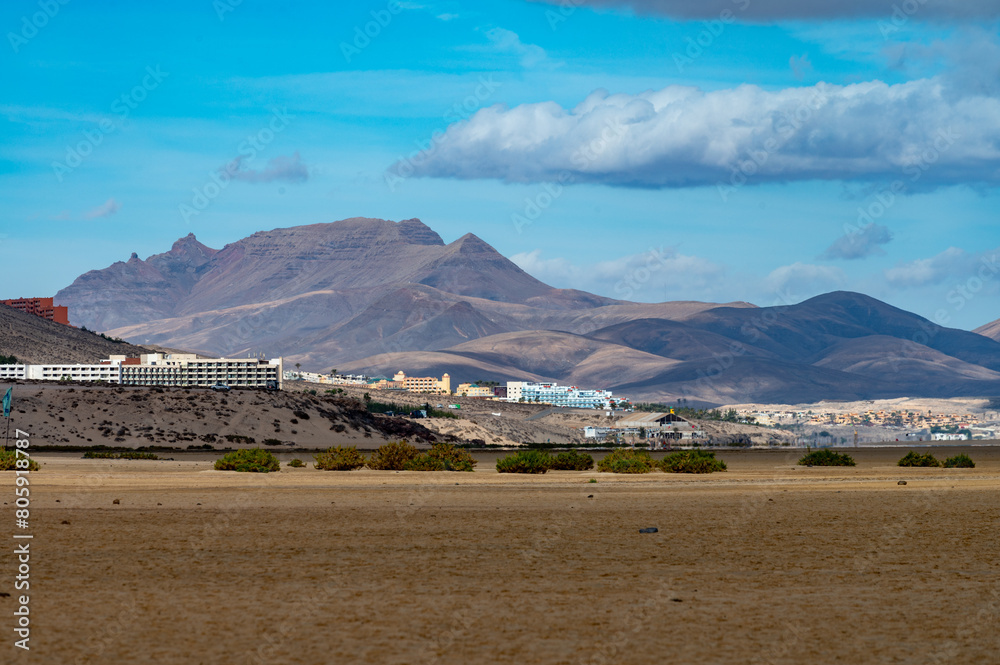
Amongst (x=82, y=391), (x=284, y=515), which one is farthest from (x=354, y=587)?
(x=82, y=391)

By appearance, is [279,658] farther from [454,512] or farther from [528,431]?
[528,431]

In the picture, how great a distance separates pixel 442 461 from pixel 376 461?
3070 millimetres

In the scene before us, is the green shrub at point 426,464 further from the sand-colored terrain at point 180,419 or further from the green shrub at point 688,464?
the sand-colored terrain at point 180,419

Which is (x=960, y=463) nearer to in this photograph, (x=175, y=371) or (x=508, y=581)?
(x=508, y=581)

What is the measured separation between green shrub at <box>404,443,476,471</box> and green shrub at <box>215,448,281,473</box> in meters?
6.06

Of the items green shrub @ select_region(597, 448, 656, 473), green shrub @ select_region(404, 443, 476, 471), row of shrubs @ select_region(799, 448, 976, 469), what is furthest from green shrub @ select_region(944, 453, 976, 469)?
green shrub @ select_region(404, 443, 476, 471)

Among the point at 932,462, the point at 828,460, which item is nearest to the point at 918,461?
the point at 932,462

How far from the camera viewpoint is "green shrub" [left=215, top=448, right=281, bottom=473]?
154 ft

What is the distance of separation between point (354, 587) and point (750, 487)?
23.9 metres

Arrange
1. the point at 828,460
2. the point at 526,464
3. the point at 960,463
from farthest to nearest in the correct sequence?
the point at 828,460
the point at 960,463
the point at 526,464

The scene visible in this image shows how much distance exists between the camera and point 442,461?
50219mm

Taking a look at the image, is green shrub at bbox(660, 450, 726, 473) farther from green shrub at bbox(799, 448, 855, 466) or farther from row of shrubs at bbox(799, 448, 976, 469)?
row of shrubs at bbox(799, 448, 976, 469)

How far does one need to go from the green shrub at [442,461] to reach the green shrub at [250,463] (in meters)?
6.06

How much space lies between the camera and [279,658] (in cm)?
1002
